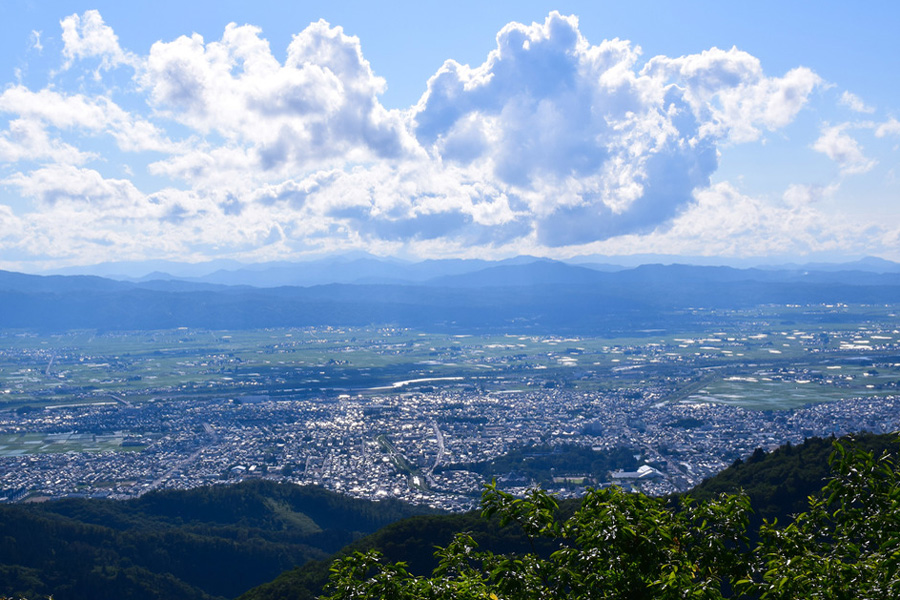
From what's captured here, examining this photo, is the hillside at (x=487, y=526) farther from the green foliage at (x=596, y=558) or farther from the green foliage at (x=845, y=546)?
the green foliage at (x=596, y=558)

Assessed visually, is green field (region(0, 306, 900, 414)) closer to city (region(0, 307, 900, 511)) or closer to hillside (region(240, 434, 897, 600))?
city (region(0, 307, 900, 511))

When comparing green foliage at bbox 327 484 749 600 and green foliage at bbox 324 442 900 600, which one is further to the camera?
green foliage at bbox 327 484 749 600

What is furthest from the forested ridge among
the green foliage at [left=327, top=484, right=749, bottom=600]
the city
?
the city

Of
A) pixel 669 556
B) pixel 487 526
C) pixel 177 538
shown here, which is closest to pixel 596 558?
pixel 669 556

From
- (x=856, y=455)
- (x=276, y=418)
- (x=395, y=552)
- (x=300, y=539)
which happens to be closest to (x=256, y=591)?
(x=395, y=552)

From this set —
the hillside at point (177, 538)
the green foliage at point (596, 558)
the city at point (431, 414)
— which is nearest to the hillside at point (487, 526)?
the hillside at point (177, 538)

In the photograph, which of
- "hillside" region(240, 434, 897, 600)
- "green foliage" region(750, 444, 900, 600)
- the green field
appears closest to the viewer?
"green foliage" region(750, 444, 900, 600)

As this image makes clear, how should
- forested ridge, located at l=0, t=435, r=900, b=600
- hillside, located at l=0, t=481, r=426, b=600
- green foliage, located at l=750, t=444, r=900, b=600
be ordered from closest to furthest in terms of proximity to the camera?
green foliage, located at l=750, t=444, r=900, b=600
forested ridge, located at l=0, t=435, r=900, b=600
hillside, located at l=0, t=481, r=426, b=600

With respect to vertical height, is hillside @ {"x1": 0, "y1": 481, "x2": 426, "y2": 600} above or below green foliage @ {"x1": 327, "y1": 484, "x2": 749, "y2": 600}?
below

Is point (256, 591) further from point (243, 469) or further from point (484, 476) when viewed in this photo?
point (243, 469)

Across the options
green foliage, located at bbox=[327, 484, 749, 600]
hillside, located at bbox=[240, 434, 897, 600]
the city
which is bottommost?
the city
